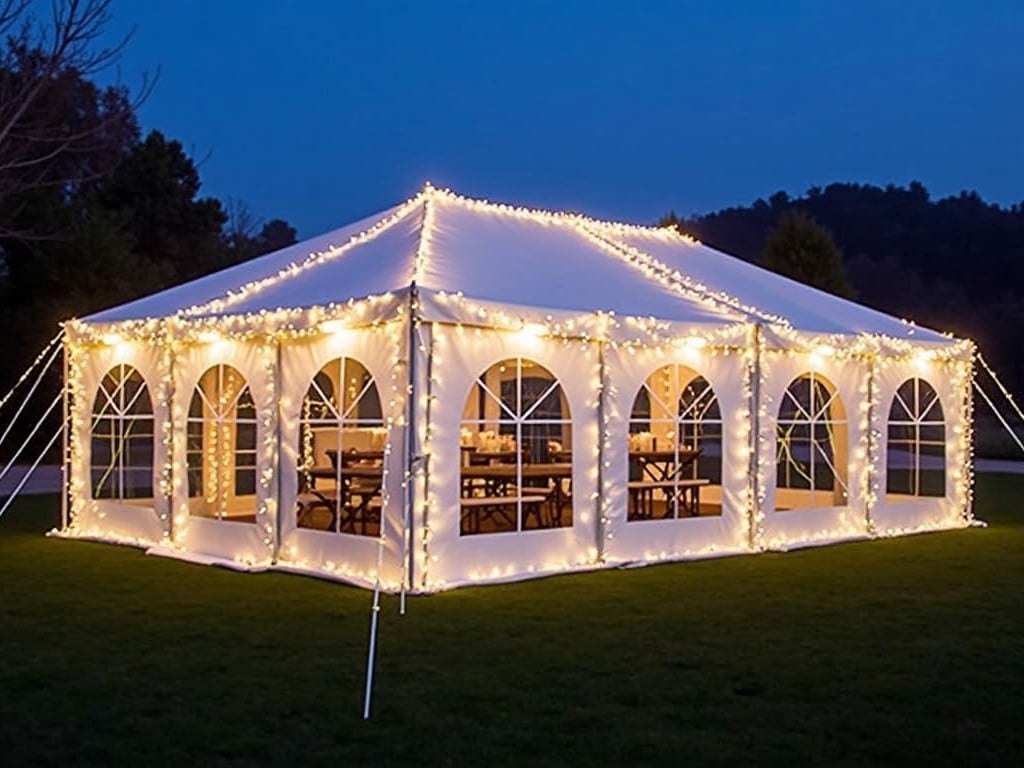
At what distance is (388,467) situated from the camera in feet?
27.5

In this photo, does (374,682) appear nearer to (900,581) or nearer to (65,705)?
(65,705)

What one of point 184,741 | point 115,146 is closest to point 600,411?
point 184,741

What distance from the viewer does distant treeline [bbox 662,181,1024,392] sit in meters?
40.9

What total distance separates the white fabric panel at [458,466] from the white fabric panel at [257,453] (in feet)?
5.29

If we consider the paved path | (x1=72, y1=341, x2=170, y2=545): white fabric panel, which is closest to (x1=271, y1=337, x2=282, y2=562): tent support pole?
(x1=72, y1=341, x2=170, y2=545): white fabric panel

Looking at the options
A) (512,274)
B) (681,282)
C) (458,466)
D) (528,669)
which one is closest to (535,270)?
(512,274)

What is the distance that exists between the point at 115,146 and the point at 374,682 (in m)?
26.5

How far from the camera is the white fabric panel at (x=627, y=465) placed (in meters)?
9.43

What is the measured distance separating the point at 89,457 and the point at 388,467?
4.59 m

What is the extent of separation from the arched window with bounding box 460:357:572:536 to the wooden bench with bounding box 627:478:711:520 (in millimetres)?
Answer: 712

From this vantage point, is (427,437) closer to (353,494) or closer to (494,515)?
(353,494)

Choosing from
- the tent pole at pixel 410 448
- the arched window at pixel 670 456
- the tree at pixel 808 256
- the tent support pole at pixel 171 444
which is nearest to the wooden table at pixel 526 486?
the arched window at pixel 670 456

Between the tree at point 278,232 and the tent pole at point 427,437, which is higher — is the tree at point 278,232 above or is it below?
above

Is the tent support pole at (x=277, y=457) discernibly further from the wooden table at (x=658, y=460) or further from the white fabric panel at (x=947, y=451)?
the white fabric panel at (x=947, y=451)
